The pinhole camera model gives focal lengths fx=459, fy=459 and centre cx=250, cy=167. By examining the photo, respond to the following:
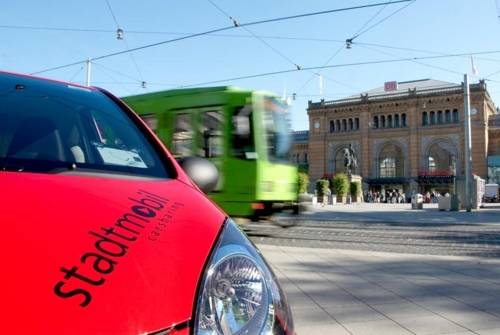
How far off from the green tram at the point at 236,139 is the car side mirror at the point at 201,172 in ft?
22.6

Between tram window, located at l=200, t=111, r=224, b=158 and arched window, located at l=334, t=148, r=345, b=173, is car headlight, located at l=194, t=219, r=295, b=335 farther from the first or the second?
arched window, located at l=334, t=148, r=345, b=173

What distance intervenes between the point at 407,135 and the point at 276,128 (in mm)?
62853

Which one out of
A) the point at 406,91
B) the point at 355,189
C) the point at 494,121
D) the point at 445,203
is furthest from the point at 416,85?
the point at 445,203

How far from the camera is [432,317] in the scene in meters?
3.97

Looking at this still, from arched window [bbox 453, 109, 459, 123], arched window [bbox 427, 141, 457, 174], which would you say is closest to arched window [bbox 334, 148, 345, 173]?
arched window [bbox 427, 141, 457, 174]

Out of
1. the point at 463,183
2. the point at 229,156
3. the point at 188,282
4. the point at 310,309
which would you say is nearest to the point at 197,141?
the point at 229,156

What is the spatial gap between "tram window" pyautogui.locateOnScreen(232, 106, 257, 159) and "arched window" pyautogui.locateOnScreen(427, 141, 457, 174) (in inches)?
2388

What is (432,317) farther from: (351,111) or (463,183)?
(351,111)

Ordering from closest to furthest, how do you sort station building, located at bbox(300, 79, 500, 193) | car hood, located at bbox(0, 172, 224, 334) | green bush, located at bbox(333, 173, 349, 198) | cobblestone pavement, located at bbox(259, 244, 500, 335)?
1. car hood, located at bbox(0, 172, 224, 334)
2. cobblestone pavement, located at bbox(259, 244, 500, 335)
3. green bush, located at bbox(333, 173, 349, 198)
4. station building, located at bbox(300, 79, 500, 193)

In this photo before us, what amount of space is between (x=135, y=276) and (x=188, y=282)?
0.48 feet

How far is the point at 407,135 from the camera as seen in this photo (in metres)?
68.7

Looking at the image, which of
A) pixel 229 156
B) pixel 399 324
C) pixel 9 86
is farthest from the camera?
pixel 229 156

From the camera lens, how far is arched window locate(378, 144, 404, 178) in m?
69.2

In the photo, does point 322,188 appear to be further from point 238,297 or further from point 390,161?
point 238,297
